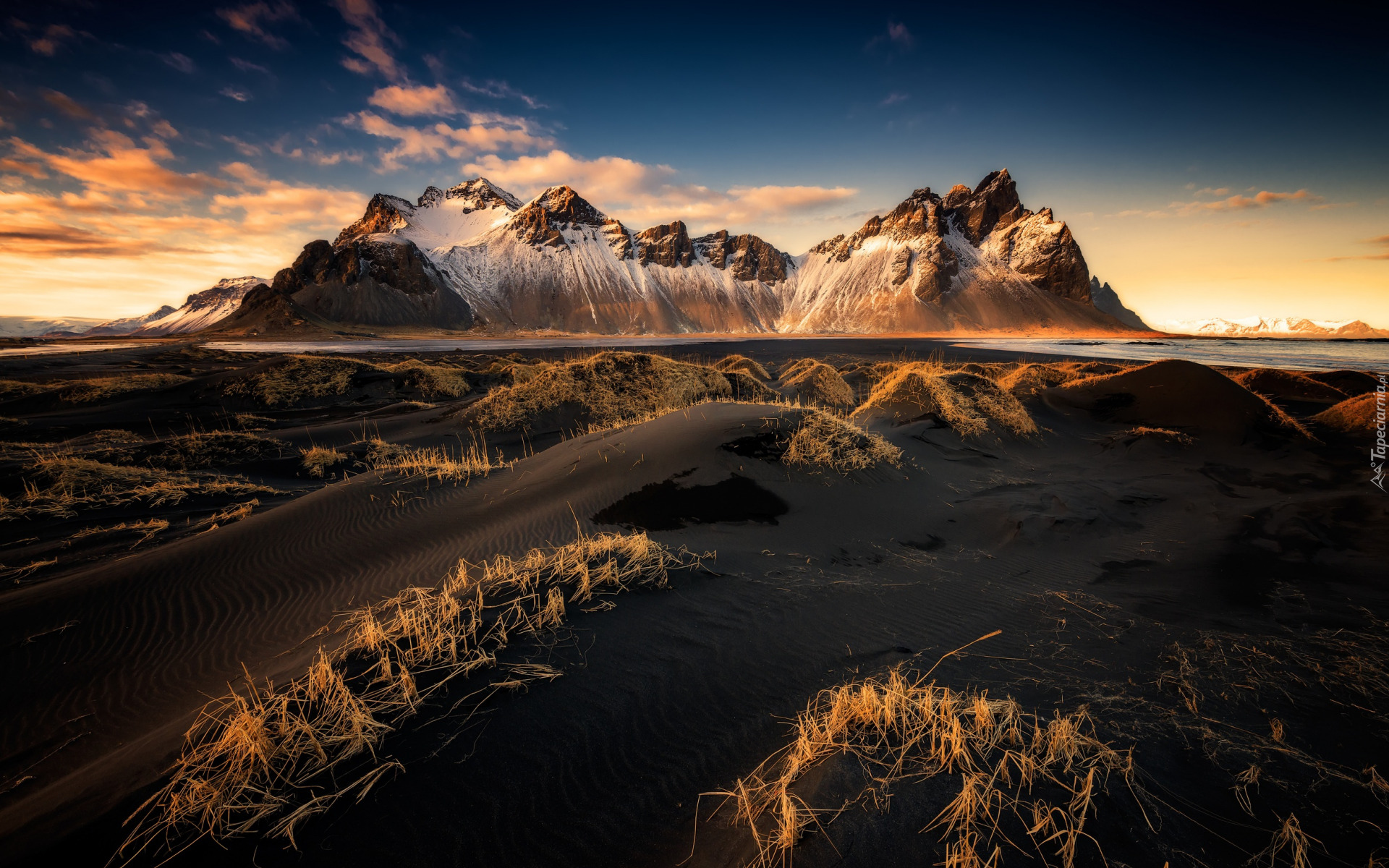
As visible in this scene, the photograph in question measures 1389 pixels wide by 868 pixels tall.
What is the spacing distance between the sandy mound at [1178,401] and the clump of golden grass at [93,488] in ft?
66.6

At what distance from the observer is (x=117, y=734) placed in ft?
10.4

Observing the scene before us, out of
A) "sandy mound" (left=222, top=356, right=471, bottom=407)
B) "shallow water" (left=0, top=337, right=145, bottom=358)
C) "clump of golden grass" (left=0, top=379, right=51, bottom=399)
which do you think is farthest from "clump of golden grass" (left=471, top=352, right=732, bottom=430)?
"shallow water" (left=0, top=337, right=145, bottom=358)

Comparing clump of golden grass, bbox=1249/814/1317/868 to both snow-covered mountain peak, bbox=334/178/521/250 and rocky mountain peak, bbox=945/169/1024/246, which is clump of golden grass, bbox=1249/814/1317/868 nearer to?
snow-covered mountain peak, bbox=334/178/521/250

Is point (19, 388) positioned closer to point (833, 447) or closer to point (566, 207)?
point (833, 447)

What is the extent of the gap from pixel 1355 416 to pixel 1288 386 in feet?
28.8

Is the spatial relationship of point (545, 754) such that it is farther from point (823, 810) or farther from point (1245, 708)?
point (1245, 708)

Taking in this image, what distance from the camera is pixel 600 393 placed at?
628 inches

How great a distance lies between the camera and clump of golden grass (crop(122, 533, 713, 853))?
6.59ft

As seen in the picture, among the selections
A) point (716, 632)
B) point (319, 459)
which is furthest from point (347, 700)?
point (319, 459)

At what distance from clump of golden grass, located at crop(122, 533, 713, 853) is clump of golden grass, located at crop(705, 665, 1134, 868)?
5.16ft

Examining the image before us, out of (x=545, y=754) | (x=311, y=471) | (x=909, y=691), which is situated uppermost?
(x=909, y=691)

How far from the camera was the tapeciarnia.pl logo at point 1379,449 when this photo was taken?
840 cm

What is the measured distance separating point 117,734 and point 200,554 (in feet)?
11.1

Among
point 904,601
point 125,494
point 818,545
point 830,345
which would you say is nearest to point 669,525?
point 818,545
